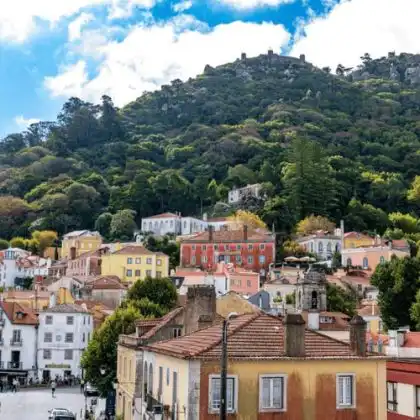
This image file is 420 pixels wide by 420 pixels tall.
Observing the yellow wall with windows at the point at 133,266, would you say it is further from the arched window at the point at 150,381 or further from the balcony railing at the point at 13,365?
the arched window at the point at 150,381

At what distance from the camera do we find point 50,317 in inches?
2511

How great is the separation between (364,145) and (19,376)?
110 meters

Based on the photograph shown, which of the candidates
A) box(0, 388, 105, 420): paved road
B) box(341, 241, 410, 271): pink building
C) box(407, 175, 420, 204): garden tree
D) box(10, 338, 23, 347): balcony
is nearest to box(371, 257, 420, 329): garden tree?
box(0, 388, 105, 420): paved road

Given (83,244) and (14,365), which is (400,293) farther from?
(83,244)

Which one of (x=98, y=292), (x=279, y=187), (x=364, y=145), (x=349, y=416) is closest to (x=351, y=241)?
(x=279, y=187)

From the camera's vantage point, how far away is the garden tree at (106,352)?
40.9m

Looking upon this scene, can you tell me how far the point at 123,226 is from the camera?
117 m

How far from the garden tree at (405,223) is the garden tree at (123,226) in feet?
141

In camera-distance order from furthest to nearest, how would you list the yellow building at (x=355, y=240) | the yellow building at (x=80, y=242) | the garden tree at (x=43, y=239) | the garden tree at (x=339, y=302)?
1. the garden tree at (x=43, y=239)
2. the yellow building at (x=80, y=242)
3. the yellow building at (x=355, y=240)
4. the garden tree at (x=339, y=302)

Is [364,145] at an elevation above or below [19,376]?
above

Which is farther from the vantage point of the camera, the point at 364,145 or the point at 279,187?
the point at 364,145

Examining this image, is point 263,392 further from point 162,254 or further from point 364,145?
point 364,145

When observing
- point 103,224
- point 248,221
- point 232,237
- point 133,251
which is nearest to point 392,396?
point 133,251

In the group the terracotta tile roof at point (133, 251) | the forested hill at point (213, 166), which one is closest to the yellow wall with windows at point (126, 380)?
the terracotta tile roof at point (133, 251)
